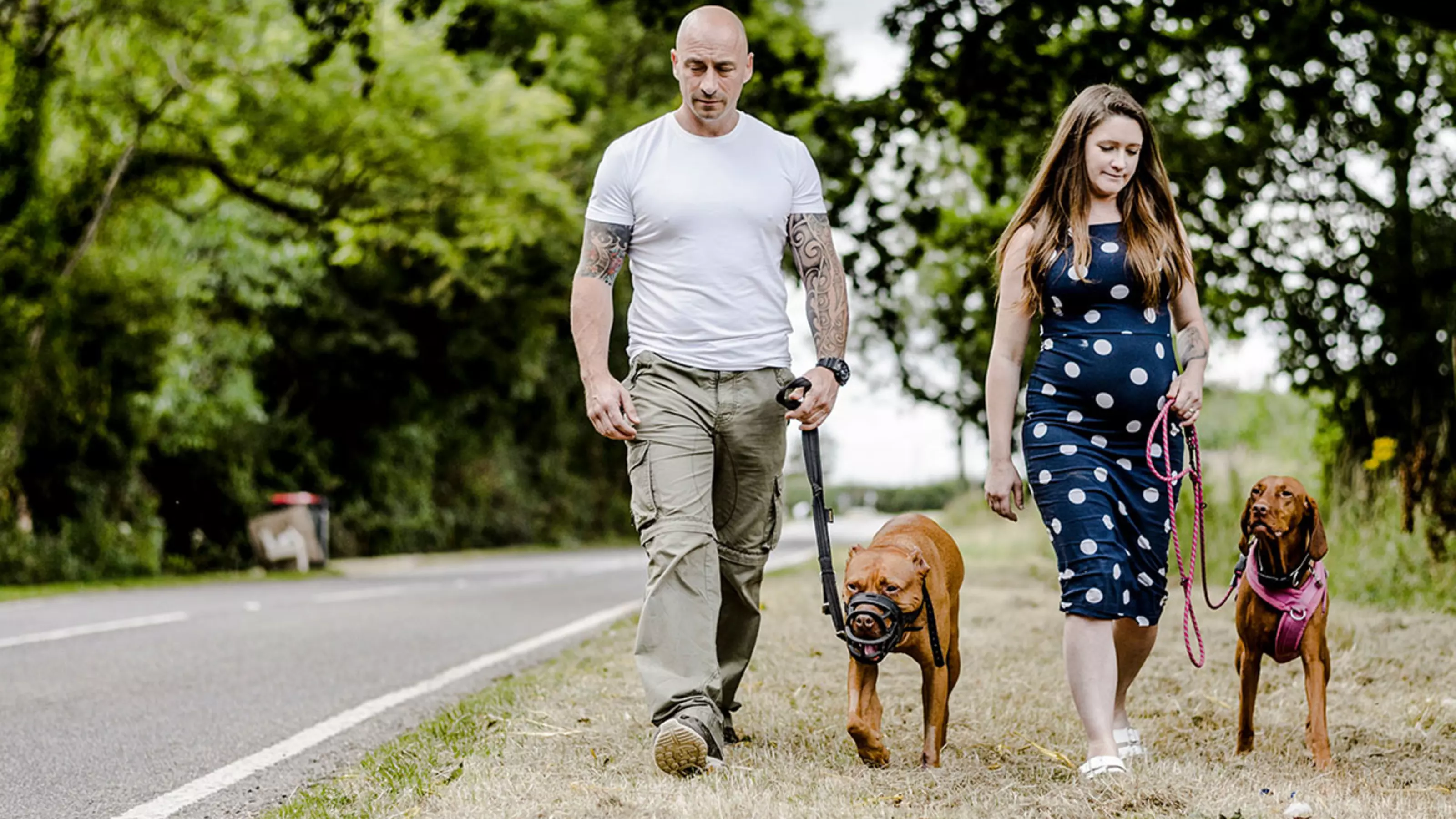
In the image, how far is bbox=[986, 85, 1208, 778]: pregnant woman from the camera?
4.12 meters

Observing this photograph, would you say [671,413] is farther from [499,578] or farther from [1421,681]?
[499,578]

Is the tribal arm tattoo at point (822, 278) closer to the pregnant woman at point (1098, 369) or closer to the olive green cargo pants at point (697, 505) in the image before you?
the olive green cargo pants at point (697, 505)

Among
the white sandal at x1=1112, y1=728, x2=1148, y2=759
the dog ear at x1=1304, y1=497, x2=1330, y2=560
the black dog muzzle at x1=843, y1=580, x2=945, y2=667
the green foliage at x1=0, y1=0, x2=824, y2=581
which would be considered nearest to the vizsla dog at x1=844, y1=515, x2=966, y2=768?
the black dog muzzle at x1=843, y1=580, x2=945, y2=667

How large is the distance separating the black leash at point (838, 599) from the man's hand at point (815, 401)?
1 cm

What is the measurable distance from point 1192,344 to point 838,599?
1.30m

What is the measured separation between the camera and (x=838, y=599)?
416 cm

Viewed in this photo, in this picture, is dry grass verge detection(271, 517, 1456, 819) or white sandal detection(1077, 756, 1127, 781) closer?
dry grass verge detection(271, 517, 1456, 819)

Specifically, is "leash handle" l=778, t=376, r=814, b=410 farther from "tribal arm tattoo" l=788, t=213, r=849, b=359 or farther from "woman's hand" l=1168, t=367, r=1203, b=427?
"woman's hand" l=1168, t=367, r=1203, b=427

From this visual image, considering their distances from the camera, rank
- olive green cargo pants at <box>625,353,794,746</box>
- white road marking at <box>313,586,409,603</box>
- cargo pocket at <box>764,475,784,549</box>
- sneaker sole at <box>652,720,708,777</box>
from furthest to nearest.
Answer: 1. white road marking at <box>313,586,409,603</box>
2. cargo pocket at <box>764,475,784,549</box>
3. olive green cargo pants at <box>625,353,794,746</box>
4. sneaker sole at <box>652,720,708,777</box>

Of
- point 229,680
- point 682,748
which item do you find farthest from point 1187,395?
point 229,680

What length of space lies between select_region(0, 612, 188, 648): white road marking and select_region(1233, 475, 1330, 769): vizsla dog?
706 cm

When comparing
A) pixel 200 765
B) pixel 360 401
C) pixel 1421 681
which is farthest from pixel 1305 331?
pixel 360 401

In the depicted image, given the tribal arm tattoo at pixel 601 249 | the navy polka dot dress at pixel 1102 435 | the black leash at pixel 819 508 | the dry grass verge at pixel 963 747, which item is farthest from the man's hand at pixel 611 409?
the navy polka dot dress at pixel 1102 435

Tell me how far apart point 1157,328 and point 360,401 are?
21.8m
